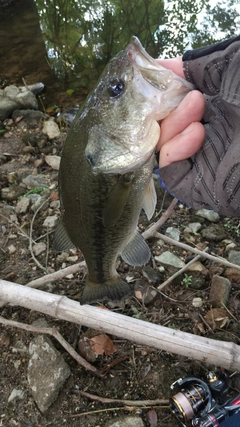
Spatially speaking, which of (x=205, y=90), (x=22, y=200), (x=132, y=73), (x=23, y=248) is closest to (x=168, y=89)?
(x=132, y=73)

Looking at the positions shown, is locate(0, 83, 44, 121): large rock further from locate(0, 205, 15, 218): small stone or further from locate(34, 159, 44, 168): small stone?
locate(0, 205, 15, 218): small stone

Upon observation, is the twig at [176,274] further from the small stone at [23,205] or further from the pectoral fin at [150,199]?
the small stone at [23,205]

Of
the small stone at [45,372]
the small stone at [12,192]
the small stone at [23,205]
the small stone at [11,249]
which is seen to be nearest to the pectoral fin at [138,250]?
the small stone at [45,372]

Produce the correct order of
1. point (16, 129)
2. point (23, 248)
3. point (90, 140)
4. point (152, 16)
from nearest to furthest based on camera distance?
point (90, 140) → point (23, 248) → point (16, 129) → point (152, 16)

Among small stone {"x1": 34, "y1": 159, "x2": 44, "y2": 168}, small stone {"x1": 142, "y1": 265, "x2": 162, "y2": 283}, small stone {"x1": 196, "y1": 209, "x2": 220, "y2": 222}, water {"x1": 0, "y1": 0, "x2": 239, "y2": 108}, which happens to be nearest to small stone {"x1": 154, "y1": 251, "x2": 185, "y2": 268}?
small stone {"x1": 142, "y1": 265, "x2": 162, "y2": 283}

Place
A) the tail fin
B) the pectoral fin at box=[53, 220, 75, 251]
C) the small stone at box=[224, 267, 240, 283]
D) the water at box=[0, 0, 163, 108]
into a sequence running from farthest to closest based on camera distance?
the water at box=[0, 0, 163, 108] < the small stone at box=[224, 267, 240, 283] < the tail fin < the pectoral fin at box=[53, 220, 75, 251]

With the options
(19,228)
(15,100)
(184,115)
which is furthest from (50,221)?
(15,100)

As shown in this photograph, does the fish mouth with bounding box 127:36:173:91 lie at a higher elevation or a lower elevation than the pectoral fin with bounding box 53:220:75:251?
higher

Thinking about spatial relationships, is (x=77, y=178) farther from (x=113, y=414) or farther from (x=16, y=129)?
(x=16, y=129)
